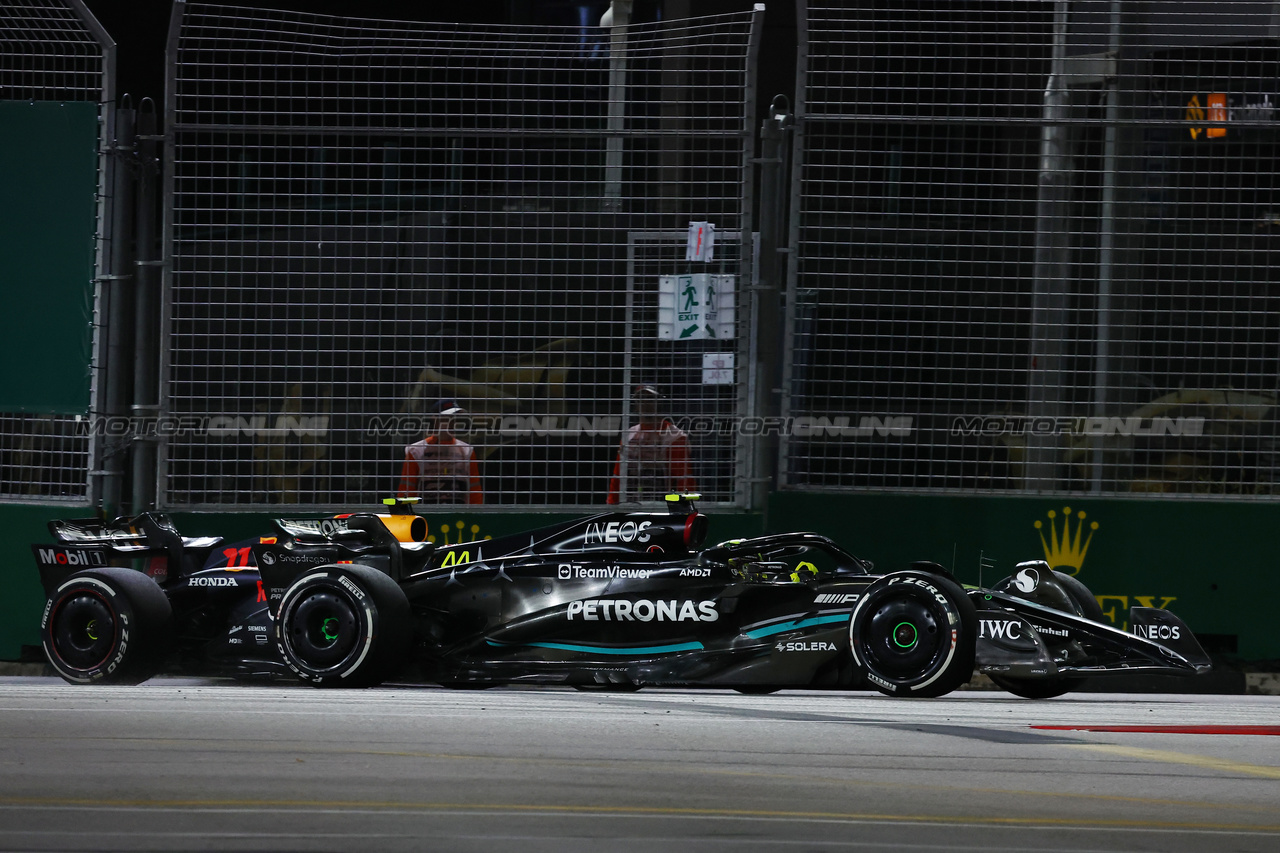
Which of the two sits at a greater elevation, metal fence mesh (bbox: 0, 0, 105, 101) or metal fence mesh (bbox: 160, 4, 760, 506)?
metal fence mesh (bbox: 0, 0, 105, 101)

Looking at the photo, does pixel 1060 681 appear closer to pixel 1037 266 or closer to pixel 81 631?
pixel 1037 266

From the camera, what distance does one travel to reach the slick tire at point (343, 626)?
760 centimetres

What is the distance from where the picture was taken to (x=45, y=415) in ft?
31.7

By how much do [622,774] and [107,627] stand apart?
3.92 meters

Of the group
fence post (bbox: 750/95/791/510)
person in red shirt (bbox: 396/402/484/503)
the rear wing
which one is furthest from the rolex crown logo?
the rear wing

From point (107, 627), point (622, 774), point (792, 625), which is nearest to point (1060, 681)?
point (792, 625)

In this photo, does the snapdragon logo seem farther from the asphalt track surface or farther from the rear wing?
the rear wing

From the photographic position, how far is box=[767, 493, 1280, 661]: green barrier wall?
926 cm

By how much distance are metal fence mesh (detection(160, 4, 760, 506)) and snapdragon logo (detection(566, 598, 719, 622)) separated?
1.93 m

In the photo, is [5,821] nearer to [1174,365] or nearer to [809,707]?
[809,707]

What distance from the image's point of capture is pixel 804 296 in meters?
9.45

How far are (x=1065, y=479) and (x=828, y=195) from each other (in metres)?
2.06

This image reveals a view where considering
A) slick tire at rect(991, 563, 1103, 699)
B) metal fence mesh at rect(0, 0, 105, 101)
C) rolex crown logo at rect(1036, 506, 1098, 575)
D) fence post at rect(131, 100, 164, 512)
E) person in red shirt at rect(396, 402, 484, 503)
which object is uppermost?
metal fence mesh at rect(0, 0, 105, 101)

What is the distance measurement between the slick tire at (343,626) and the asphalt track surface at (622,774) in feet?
1.00
